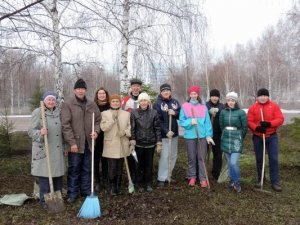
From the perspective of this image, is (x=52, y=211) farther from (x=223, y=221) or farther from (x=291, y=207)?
(x=291, y=207)

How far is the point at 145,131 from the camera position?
5738 mm

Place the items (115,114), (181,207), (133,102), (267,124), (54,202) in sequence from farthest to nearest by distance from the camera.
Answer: (133,102)
(267,124)
(115,114)
(181,207)
(54,202)

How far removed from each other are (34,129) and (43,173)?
70 centimetres

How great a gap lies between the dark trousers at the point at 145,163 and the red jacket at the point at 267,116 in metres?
2.03

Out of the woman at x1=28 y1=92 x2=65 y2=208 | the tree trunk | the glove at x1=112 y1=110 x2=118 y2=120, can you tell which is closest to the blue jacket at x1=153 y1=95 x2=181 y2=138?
the glove at x1=112 y1=110 x2=118 y2=120

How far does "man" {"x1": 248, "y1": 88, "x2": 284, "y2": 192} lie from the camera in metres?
6.05

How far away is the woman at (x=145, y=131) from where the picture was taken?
5.72m

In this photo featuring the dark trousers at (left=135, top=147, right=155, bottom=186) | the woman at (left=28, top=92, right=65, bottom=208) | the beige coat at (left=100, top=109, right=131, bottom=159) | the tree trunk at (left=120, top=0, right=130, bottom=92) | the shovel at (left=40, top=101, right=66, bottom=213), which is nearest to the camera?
the shovel at (left=40, top=101, right=66, bottom=213)

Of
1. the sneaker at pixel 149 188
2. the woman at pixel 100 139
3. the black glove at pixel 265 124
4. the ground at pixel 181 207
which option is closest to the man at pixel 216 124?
the ground at pixel 181 207

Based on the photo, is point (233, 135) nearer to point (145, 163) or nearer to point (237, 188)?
point (237, 188)

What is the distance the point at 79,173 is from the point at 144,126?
4.50ft

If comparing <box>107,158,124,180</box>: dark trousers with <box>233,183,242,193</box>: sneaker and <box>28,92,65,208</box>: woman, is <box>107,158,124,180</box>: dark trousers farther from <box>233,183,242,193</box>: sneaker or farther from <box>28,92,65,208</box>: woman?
<box>233,183,242,193</box>: sneaker

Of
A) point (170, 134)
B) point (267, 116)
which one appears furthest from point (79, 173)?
point (267, 116)

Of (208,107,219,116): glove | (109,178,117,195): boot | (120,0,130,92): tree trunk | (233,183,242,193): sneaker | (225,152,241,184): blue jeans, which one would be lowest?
(233,183,242,193): sneaker
